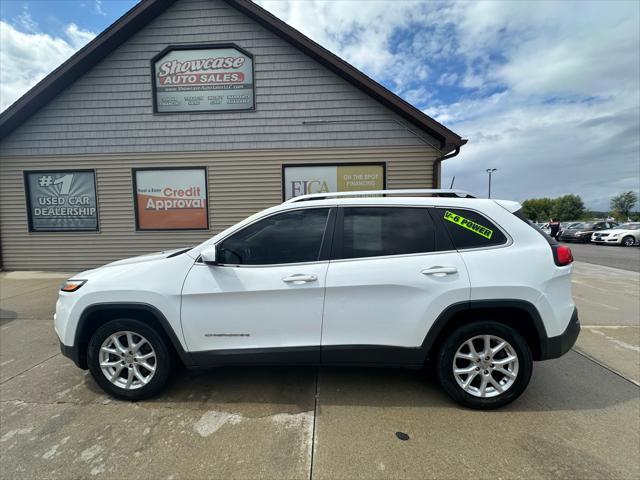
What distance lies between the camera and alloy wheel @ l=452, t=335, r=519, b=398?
2.49 meters

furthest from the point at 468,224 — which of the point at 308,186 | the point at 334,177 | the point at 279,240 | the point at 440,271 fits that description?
the point at 308,186

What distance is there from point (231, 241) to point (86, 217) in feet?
24.9

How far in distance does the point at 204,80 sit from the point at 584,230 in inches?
955

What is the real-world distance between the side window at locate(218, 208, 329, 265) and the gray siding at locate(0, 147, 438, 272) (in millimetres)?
5229

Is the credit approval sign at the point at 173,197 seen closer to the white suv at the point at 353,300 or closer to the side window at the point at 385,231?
the white suv at the point at 353,300

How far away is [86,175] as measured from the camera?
7.98m

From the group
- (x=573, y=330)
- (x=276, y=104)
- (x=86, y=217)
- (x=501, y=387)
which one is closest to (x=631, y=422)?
(x=573, y=330)

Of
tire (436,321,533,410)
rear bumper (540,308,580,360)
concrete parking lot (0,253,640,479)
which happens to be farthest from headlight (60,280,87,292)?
rear bumper (540,308,580,360)

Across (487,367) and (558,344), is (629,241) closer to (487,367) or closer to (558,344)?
(558,344)

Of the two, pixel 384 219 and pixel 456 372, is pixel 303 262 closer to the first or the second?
pixel 384 219

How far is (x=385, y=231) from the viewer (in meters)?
2.61

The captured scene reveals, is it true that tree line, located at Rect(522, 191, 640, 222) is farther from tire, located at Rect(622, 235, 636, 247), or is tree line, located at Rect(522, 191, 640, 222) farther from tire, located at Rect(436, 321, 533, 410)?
tire, located at Rect(436, 321, 533, 410)

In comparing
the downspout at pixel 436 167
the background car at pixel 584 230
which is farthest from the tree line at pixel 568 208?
the downspout at pixel 436 167

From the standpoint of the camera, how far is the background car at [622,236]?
17641 mm
